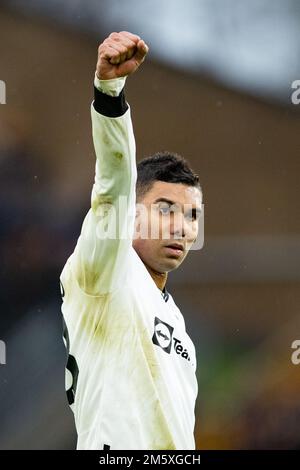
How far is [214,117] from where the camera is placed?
4879 millimetres

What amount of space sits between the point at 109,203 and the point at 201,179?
9.80ft

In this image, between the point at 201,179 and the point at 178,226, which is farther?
the point at 201,179

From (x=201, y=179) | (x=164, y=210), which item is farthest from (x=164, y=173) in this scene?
(x=201, y=179)

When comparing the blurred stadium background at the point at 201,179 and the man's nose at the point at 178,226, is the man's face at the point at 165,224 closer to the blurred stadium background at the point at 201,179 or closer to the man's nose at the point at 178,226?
the man's nose at the point at 178,226

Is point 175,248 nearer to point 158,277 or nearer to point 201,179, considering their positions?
point 158,277

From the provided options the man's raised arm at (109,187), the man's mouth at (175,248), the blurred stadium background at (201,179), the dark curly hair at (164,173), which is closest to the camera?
the man's raised arm at (109,187)

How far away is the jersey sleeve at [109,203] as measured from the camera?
176 cm

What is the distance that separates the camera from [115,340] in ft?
6.30

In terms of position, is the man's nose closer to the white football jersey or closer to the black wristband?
the white football jersey

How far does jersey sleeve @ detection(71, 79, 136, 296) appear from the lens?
1.76 metres

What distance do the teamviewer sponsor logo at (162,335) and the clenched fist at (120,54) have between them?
0.64 m

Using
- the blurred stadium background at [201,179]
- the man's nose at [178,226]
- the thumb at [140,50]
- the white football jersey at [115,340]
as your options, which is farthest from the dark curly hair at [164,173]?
the blurred stadium background at [201,179]
